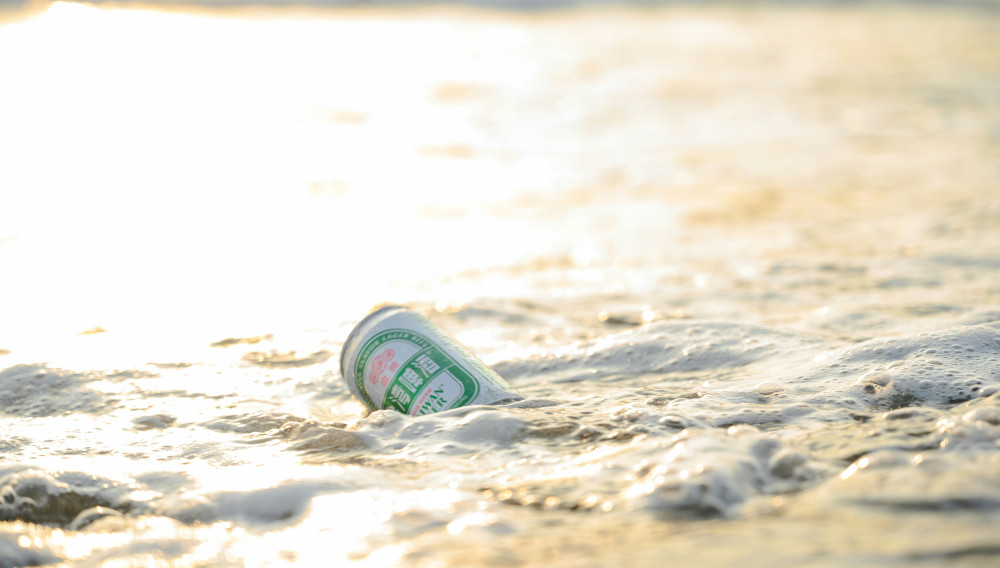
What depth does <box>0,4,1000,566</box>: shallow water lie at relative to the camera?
57.4 inches

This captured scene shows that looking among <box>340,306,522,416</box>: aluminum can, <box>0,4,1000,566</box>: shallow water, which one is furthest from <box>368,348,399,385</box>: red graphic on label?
<box>0,4,1000,566</box>: shallow water

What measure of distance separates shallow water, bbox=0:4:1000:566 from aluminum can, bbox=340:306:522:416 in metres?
0.09

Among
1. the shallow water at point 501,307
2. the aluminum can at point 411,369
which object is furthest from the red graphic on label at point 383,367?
the shallow water at point 501,307

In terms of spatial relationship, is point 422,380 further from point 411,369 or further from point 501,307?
point 501,307

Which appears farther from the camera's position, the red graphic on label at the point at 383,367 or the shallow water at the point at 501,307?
the red graphic on label at the point at 383,367

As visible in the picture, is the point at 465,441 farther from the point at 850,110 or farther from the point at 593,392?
the point at 850,110

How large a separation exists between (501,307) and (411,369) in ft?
3.48

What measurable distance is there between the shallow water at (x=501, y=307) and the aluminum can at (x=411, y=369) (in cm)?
9

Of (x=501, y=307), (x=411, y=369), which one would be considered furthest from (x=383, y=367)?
(x=501, y=307)

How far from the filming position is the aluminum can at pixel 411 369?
79.4 inches

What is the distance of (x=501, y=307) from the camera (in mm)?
3090

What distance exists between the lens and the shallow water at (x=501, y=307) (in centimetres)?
146

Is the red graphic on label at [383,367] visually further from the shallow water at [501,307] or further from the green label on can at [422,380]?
the shallow water at [501,307]

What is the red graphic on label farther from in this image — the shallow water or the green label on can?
the shallow water
